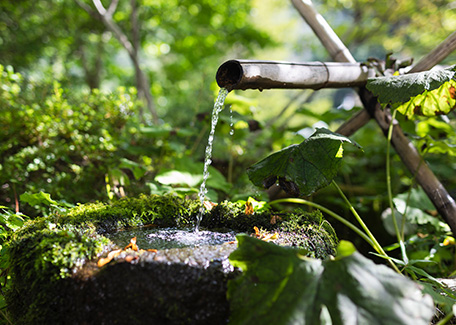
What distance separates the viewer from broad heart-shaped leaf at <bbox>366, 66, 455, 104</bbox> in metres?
1.33

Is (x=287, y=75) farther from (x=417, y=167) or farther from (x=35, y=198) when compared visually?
(x=35, y=198)

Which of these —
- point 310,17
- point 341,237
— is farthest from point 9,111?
point 341,237

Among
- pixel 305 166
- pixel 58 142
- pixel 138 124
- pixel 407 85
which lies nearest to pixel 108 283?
pixel 305 166

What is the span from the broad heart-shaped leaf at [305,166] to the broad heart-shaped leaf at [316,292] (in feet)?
1.47

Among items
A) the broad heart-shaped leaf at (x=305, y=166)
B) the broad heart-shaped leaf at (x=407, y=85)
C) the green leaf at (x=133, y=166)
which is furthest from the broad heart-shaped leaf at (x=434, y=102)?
the green leaf at (x=133, y=166)

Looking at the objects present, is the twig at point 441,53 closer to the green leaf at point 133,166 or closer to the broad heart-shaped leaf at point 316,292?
the broad heart-shaped leaf at point 316,292

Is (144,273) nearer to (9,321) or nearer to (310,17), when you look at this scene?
(9,321)

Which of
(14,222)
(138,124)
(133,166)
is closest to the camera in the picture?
(14,222)

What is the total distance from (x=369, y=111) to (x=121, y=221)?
1.61m

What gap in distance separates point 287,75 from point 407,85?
1.68 ft

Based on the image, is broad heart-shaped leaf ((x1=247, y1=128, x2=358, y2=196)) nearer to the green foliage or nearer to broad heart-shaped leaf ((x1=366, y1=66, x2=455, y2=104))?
broad heart-shaped leaf ((x1=366, y1=66, x2=455, y2=104))

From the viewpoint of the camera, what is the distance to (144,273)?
3.16ft

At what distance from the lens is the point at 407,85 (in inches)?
54.6

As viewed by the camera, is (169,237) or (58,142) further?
(58,142)
